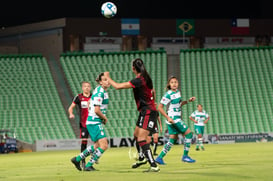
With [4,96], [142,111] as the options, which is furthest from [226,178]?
[4,96]

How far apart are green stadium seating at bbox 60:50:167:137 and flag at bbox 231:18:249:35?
7839 mm

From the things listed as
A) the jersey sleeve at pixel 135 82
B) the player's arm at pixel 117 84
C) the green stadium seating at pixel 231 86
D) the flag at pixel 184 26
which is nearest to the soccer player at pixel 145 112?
the jersey sleeve at pixel 135 82

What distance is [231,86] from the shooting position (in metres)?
42.7

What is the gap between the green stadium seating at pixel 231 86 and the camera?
3950cm

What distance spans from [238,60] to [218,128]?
7.91 metres

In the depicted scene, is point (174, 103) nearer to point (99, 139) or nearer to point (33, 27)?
point (99, 139)

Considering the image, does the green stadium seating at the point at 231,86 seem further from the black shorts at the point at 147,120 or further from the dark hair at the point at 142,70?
the dark hair at the point at 142,70

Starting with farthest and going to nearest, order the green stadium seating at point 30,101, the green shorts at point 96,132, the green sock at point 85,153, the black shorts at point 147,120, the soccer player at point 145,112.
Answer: the green stadium seating at point 30,101 < the green sock at point 85,153 < the green shorts at point 96,132 < the black shorts at point 147,120 < the soccer player at point 145,112

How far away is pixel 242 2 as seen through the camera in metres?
49.7

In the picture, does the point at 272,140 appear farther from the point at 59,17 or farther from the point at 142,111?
the point at 142,111

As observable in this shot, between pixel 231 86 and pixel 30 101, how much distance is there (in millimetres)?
14367

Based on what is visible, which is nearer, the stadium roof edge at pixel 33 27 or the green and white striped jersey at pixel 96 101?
the green and white striped jersey at pixel 96 101

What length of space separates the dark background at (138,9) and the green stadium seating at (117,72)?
523cm

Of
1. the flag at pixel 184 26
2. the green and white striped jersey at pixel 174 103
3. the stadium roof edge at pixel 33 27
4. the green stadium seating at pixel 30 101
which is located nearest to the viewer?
the green and white striped jersey at pixel 174 103
